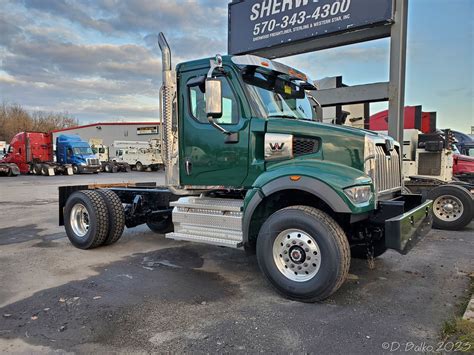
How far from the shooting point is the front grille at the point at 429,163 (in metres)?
9.45

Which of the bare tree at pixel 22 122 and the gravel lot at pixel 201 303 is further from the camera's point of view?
the bare tree at pixel 22 122

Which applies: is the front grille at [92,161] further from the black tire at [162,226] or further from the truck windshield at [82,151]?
the black tire at [162,226]

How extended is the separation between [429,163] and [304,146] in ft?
21.6

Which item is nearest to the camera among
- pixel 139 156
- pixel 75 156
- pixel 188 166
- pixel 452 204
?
pixel 188 166

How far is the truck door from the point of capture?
474 cm

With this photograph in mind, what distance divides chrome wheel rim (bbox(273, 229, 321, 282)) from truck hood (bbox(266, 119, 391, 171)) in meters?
0.92

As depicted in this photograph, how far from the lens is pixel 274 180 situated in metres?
4.22

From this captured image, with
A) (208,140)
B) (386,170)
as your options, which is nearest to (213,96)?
(208,140)

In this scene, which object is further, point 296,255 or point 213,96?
point 213,96

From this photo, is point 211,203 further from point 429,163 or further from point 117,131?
point 117,131

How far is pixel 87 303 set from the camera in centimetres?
395

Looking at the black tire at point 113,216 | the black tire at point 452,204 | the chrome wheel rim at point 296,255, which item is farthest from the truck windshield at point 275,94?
the black tire at point 452,204

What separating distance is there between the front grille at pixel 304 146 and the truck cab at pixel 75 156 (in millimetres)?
29857

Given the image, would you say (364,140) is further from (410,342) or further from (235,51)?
(235,51)
